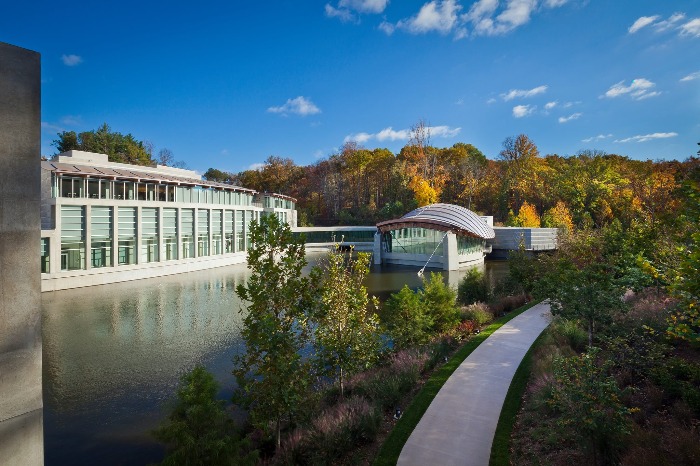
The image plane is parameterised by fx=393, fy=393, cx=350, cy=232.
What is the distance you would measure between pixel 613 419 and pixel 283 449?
20.8 ft

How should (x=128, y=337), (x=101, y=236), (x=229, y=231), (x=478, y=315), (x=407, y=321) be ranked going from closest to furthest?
(x=407, y=321)
(x=478, y=315)
(x=128, y=337)
(x=101, y=236)
(x=229, y=231)

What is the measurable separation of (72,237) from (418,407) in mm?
33699

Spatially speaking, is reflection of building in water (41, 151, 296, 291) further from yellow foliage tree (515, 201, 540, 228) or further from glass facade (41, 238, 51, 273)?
yellow foliage tree (515, 201, 540, 228)

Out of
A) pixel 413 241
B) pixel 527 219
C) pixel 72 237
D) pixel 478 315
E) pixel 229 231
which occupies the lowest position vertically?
pixel 478 315

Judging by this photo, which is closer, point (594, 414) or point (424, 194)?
point (594, 414)

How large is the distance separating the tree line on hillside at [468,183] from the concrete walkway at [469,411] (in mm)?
47506

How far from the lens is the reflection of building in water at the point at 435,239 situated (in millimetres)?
43031

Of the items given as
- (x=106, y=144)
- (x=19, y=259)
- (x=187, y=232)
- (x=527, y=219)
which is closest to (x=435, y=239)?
(x=527, y=219)

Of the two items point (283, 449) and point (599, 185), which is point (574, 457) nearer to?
point (283, 449)

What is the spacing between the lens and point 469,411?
30.8ft

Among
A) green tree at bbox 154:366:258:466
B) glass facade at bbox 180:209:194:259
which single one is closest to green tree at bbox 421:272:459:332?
green tree at bbox 154:366:258:466

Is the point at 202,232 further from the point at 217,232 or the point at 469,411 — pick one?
the point at 469,411

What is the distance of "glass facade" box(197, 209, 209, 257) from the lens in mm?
44156

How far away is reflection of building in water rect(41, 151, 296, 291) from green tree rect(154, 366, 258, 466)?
1943cm
